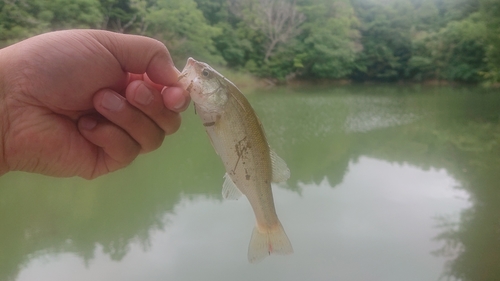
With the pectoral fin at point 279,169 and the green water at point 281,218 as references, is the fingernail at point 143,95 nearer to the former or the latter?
the pectoral fin at point 279,169

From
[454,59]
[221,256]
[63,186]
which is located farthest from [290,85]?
[221,256]

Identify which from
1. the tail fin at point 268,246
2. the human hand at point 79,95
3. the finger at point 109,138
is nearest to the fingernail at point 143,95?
the human hand at point 79,95

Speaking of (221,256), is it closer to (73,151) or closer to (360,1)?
(73,151)

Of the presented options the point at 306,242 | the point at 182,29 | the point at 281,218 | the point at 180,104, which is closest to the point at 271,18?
the point at 182,29

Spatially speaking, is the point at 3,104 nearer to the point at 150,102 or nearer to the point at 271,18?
the point at 150,102

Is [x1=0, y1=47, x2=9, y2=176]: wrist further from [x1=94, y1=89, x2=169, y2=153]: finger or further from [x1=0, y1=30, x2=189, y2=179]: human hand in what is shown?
[x1=94, y1=89, x2=169, y2=153]: finger

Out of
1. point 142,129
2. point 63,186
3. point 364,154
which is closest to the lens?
point 142,129
